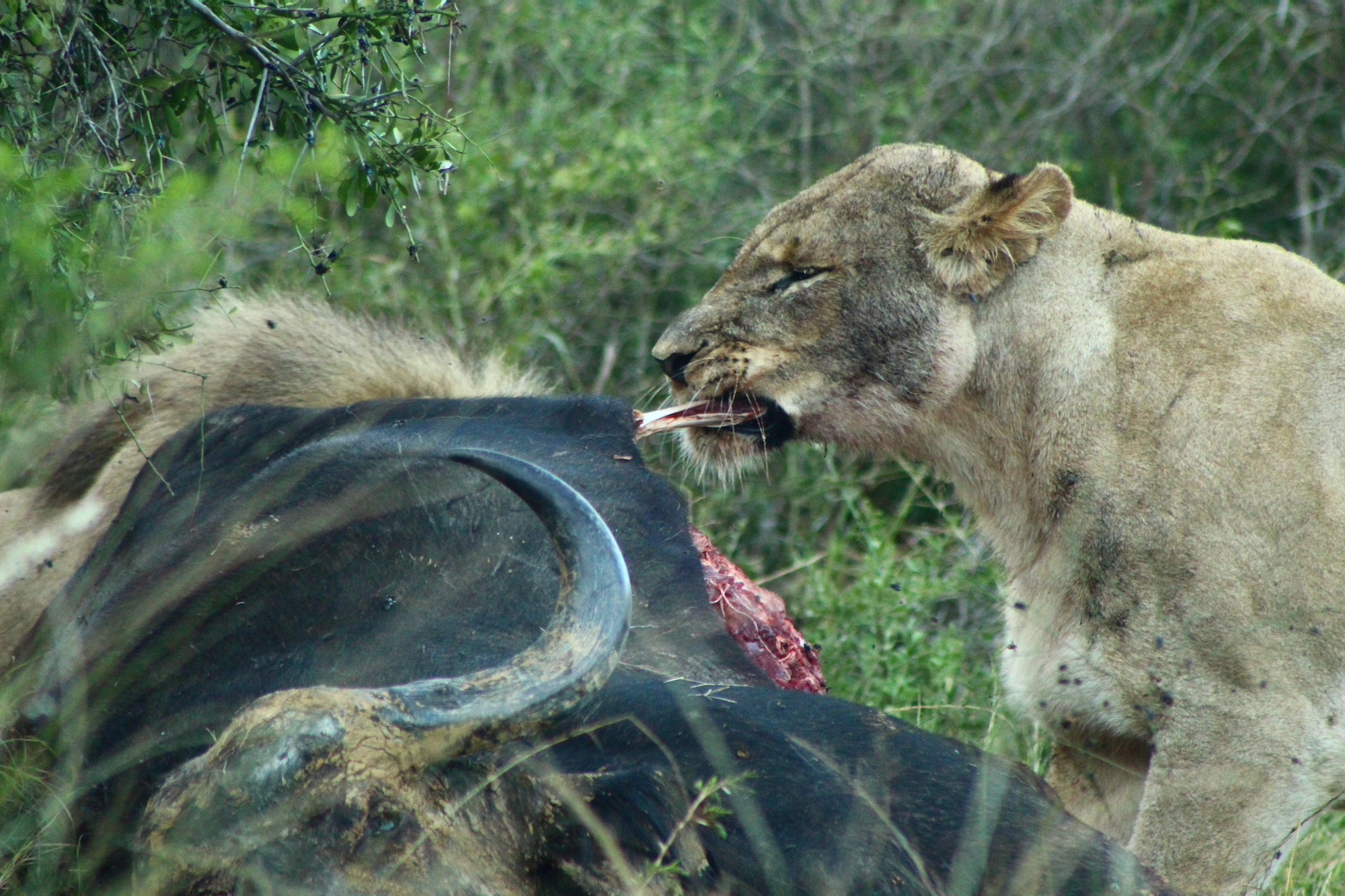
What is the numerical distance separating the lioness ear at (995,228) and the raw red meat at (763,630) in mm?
951

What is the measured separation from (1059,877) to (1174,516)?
1179 millimetres

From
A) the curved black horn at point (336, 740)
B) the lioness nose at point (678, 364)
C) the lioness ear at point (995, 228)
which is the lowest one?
the lioness nose at point (678, 364)

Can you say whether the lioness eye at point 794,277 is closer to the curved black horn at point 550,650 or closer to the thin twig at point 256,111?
the thin twig at point 256,111

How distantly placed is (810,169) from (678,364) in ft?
11.1

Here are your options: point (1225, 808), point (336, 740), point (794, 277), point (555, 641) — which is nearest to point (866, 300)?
point (794, 277)

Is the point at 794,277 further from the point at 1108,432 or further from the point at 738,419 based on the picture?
the point at 1108,432

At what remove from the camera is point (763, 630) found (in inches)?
153

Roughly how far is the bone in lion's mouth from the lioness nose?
0.24ft

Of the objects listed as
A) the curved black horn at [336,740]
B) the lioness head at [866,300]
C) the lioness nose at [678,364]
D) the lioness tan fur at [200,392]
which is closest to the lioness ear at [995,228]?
the lioness head at [866,300]

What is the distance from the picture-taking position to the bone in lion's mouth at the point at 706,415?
3844 mm

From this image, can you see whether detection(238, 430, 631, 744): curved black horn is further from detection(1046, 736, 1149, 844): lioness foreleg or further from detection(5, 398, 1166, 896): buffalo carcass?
detection(1046, 736, 1149, 844): lioness foreleg

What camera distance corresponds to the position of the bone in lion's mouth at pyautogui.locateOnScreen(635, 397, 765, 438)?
151 inches

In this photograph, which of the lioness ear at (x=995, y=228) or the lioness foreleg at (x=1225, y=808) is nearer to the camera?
the lioness foreleg at (x=1225, y=808)

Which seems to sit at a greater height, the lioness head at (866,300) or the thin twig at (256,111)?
the thin twig at (256,111)
